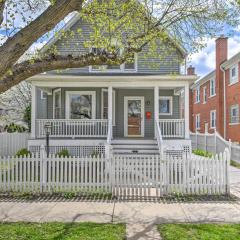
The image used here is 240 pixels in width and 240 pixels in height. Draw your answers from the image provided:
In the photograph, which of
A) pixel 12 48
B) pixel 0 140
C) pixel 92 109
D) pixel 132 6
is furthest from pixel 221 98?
pixel 12 48

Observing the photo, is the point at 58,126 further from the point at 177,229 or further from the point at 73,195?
the point at 177,229

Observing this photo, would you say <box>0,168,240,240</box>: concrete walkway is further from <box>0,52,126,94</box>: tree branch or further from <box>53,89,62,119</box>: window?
<box>53,89,62,119</box>: window

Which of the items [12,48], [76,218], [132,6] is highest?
[132,6]

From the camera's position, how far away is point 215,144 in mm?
21047

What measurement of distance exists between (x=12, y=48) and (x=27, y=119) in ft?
74.9

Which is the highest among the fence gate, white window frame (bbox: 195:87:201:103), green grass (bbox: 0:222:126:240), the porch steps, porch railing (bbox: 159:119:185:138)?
white window frame (bbox: 195:87:201:103)

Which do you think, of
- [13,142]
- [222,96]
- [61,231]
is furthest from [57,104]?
[222,96]

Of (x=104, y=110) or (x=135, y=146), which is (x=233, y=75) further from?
(x=135, y=146)

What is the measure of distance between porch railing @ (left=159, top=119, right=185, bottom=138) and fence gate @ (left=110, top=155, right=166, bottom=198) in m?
7.83

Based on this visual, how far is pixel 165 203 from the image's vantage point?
8.92m

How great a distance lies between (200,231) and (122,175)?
3731 mm

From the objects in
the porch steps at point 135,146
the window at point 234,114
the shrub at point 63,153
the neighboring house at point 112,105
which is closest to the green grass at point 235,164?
the neighboring house at point 112,105

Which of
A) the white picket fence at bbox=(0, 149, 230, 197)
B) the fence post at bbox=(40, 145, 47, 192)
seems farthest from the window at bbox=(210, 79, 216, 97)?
the fence post at bbox=(40, 145, 47, 192)

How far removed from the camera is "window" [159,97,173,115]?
20.2m
